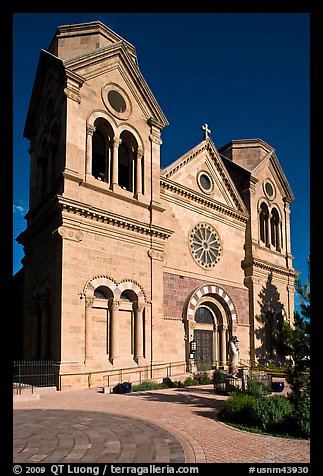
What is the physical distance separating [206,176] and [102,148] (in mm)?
7903

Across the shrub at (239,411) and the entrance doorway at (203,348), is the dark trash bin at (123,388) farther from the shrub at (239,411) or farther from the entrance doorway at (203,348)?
the entrance doorway at (203,348)

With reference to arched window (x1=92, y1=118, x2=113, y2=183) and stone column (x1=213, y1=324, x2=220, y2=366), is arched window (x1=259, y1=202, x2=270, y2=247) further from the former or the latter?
arched window (x1=92, y1=118, x2=113, y2=183)

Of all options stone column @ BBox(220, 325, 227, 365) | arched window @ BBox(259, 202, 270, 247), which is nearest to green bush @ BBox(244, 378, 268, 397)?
stone column @ BBox(220, 325, 227, 365)

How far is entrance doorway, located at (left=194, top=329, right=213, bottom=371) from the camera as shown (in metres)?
25.8

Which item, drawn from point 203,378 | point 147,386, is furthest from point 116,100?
point 203,378

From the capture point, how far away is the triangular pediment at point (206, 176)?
27750mm

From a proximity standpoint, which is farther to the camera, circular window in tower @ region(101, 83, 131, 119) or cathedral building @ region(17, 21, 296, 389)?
circular window in tower @ region(101, 83, 131, 119)

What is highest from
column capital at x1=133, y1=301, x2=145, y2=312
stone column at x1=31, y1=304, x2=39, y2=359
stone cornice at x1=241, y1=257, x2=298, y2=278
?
stone cornice at x1=241, y1=257, x2=298, y2=278

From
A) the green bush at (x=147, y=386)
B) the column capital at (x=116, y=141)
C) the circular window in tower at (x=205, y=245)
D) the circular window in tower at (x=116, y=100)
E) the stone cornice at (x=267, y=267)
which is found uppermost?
the circular window in tower at (x=116, y=100)

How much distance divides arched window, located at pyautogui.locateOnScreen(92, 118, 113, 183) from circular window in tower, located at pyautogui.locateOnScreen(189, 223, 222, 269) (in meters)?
Result: 7.08

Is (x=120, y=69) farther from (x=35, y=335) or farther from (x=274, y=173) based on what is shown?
(x=274, y=173)

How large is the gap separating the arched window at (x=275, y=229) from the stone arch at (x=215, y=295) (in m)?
8.81

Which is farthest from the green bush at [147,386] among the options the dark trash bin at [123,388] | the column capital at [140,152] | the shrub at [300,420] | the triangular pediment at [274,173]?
the triangular pediment at [274,173]
